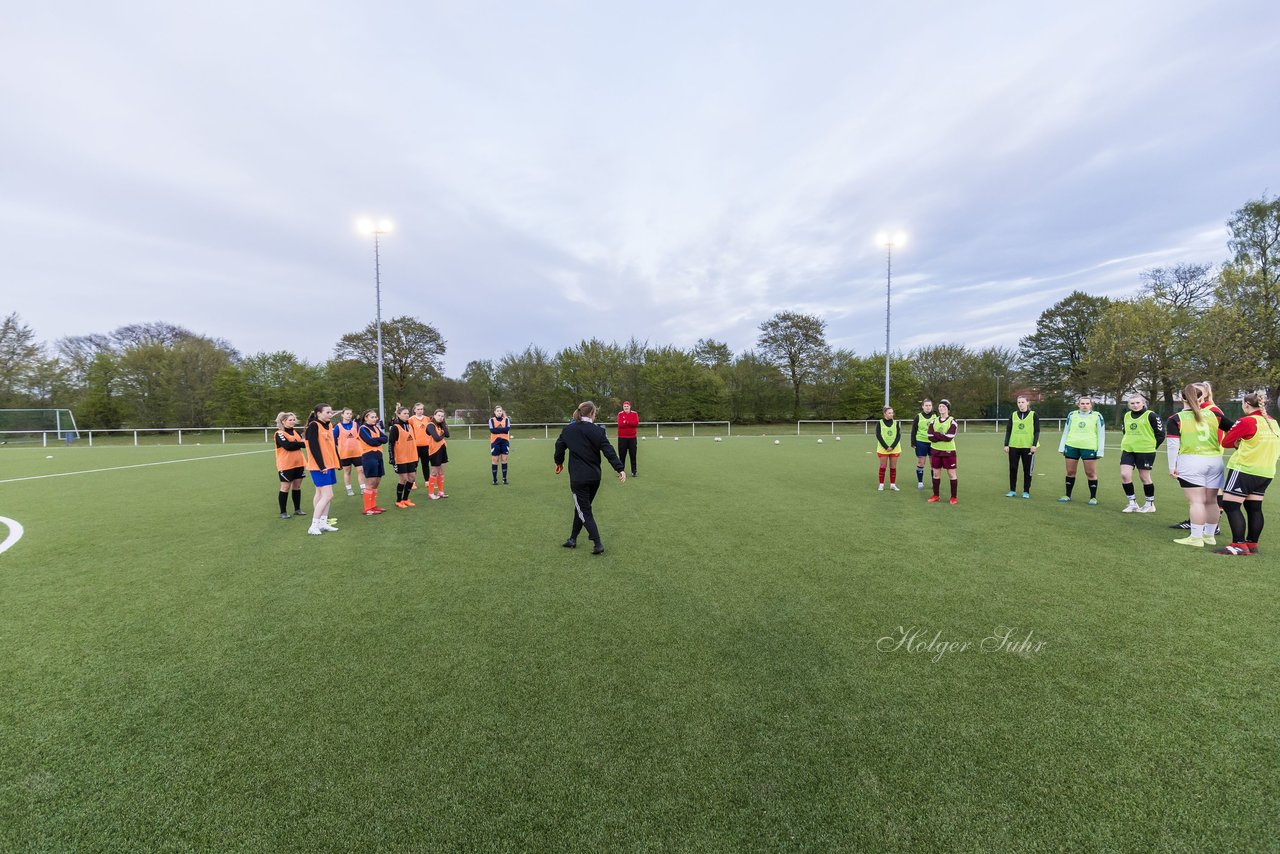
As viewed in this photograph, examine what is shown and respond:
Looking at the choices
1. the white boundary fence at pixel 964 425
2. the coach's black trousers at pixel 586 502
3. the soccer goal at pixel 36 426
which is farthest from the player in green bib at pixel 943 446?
the soccer goal at pixel 36 426

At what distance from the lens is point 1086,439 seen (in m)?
7.98

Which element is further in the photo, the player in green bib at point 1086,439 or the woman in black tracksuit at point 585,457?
the player in green bib at point 1086,439

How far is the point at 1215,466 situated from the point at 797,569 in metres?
4.89

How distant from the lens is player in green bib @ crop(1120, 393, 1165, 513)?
7336mm

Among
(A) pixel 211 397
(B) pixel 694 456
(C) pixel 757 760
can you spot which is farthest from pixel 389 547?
(A) pixel 211 397

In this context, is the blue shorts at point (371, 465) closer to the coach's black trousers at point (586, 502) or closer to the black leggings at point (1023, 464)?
the coach's black trousers at point (586, 502)

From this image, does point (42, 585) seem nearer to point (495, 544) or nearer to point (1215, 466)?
point (495, 544)

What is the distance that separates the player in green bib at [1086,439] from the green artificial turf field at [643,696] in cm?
207

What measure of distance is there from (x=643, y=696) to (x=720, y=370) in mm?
40912

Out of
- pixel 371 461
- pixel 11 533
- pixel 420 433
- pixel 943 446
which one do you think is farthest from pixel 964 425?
pixel 11 533

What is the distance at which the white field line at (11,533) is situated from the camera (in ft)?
20.5

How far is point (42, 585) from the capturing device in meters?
4.86

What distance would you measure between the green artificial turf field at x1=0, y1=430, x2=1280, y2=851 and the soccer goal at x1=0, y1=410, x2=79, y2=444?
3386cm

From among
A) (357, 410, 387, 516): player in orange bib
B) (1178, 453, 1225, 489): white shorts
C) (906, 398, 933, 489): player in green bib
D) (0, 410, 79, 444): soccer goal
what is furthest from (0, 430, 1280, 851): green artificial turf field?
(0, 410, 79, 444): soccer goal
